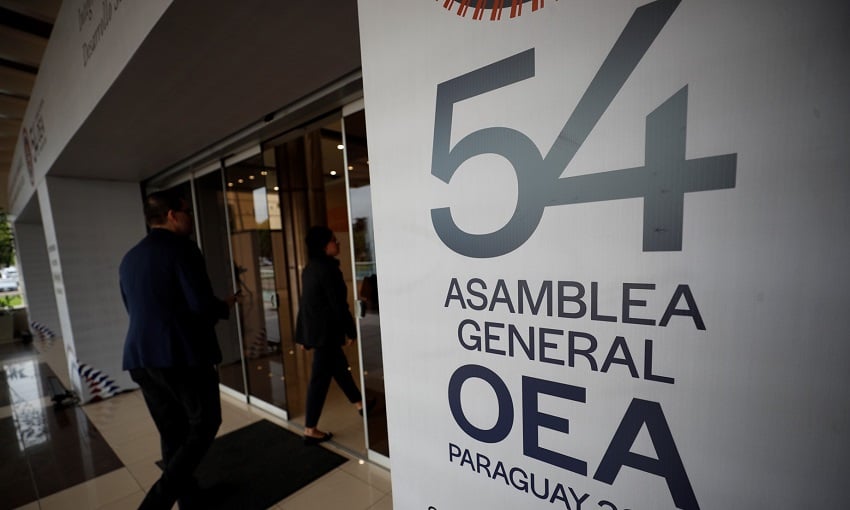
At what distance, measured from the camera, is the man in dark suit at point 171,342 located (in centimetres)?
174

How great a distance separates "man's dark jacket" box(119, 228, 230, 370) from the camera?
174cm

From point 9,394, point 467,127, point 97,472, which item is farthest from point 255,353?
point 467,127

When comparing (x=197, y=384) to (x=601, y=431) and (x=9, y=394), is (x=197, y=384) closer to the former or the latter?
(x=601, y=431)

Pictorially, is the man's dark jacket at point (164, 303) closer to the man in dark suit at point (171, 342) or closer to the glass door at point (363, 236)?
the man in dark suit at point (171, 342)

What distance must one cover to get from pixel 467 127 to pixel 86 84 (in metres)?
2.90

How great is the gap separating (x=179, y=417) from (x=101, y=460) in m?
1.55

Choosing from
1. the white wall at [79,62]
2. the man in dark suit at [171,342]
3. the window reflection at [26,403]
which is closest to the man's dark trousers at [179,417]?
the man in dark suit at [171,342]

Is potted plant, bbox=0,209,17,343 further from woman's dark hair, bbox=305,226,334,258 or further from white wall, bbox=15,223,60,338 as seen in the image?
woman's dark hair, bbox=305,226,334,258

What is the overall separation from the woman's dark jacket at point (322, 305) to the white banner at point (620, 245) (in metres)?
1.78

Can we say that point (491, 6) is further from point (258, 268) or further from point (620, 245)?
point (258, 268)

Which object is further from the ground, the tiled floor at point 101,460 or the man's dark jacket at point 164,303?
the man's dark jacket at point 164,303

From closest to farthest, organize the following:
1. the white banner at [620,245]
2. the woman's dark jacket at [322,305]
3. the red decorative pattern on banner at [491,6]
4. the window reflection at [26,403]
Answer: the white banner at [620,245] → the red decorative pattern on banner at [491,6] → the woman's dark jacket at [322,305] → the window reflection at [26,403]

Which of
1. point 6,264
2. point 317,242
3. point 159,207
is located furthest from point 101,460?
point 6,264

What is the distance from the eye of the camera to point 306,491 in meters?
2.12
